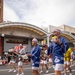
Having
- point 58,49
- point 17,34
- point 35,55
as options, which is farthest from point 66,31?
point 58,49

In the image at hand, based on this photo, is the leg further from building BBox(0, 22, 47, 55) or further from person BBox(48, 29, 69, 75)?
building BBox(0, 22, 47, 55)

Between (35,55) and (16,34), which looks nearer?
(35,55)

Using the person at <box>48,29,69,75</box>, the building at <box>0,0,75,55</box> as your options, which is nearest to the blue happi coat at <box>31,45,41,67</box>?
the person at <box>48,29,69,75</box>

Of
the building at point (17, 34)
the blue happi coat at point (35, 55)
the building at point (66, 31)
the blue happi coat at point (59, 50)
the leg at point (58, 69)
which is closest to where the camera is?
the leg at point (58, 69)

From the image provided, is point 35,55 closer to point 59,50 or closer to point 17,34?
point 59,50

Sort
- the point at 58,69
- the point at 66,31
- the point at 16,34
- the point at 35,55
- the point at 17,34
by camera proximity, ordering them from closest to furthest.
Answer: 1. the point at 58,69
2. the point at 35,55
3. the point at 16,34
4. the point at 17,34
5. the point at 66,31

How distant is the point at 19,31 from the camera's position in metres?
38.4

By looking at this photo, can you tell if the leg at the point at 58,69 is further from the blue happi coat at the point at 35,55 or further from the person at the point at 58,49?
the blue happi coat at the point at 35,55

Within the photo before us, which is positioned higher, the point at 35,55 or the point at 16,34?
the point at 16,34

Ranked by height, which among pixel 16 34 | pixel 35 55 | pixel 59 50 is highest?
pixel 16 34

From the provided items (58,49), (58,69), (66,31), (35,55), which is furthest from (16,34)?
(58,69)

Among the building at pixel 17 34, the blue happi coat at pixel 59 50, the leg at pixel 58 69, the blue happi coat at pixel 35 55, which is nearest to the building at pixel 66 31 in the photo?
the building at pixel 17 34

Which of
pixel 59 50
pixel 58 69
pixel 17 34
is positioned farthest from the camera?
pixel 17 34

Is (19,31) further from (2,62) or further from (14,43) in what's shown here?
(2,62)
